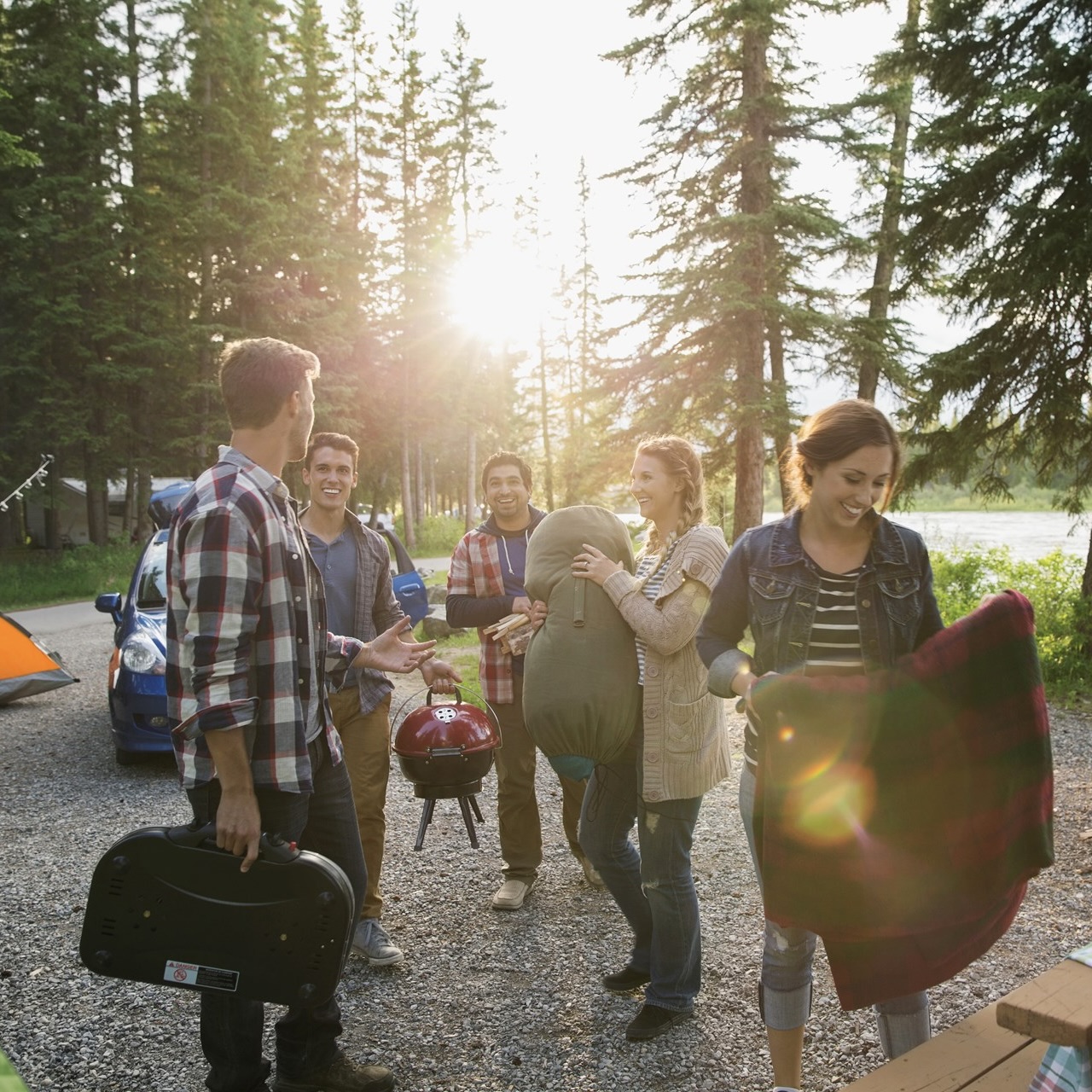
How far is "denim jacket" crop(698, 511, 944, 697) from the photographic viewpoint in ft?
7.64

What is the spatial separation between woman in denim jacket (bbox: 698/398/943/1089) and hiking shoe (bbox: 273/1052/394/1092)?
1222 millimetres

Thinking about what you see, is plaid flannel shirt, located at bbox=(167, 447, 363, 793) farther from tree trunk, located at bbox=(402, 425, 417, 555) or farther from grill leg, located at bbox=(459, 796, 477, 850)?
tree trunk, located at bbox=(402, 425, 417, 555)

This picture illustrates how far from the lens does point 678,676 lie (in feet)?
9.97

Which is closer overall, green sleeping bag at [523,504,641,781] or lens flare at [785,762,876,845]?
lens flare at [785,762,876,845]

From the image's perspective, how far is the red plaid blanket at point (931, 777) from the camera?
204 centimetres

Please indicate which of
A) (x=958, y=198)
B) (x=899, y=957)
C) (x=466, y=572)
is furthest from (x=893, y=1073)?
(x=958, y=198)

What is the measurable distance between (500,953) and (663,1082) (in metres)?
1.15

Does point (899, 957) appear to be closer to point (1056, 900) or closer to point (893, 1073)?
point (893, 1073)

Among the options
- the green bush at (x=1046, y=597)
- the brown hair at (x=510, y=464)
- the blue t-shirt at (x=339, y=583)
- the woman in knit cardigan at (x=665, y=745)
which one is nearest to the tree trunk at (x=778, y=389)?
the green bush at (x=1046, y=597)

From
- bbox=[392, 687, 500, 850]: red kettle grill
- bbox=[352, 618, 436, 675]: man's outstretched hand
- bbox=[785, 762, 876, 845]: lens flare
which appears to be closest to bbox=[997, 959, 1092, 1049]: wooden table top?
bbox=[785, 762, 876, 845]: lens flare

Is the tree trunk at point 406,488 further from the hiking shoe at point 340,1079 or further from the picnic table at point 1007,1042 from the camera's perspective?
the picnic table at point 1007,1042

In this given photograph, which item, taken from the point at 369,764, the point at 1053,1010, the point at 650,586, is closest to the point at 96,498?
the point at 369,764

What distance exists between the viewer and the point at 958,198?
968 centimetres

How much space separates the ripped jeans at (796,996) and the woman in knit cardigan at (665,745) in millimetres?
547
